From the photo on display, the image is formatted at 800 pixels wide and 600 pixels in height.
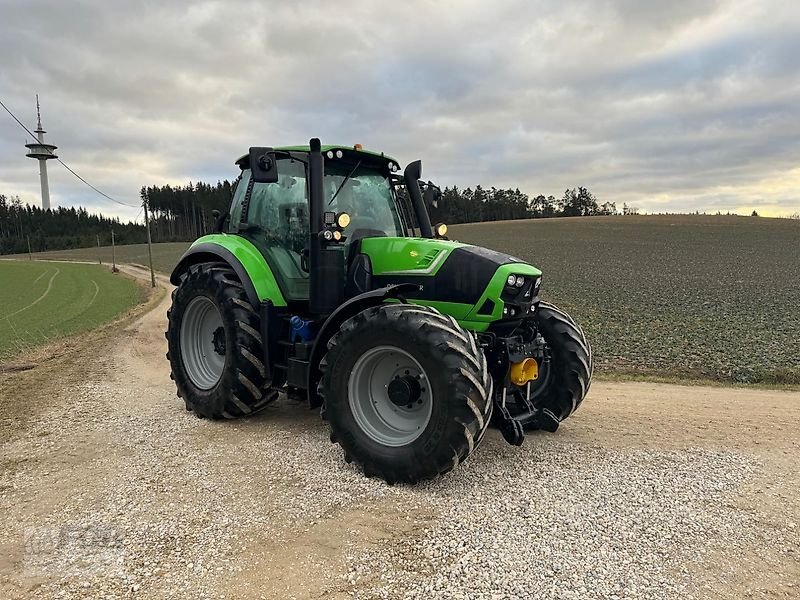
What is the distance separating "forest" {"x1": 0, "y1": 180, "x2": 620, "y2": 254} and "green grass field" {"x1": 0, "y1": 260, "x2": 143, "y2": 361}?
36317 millimetres

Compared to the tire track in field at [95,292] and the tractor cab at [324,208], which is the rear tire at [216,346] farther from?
the tire track in field at [95,292]

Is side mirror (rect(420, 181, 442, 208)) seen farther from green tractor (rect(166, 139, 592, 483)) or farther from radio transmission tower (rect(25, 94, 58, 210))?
radio transmission tower (rect(25, 94, 58, 210))

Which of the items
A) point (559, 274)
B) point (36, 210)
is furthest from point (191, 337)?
point (36, 210)

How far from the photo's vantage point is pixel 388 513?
12.1 ft

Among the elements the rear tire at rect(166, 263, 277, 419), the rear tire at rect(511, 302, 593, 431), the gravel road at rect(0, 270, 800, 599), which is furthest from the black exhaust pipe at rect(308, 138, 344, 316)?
the rear tire at rect(511, 302, 593, 431)

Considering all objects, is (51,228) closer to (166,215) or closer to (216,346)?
(166,215)

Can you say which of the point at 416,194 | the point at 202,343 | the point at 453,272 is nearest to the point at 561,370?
the point at 453,272

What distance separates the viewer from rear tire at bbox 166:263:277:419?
5340 millimetres

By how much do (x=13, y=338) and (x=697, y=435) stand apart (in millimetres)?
14730

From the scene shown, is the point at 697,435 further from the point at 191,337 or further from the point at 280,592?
the point at 191,337

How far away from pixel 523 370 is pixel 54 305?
23.0 meters

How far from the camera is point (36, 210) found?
365ft

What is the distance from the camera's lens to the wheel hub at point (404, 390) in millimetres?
4219

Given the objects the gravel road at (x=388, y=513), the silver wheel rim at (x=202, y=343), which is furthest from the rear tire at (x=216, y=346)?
the gravel road at (x=388, y=513)
